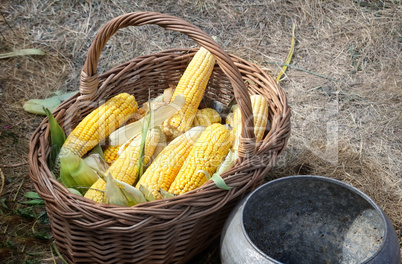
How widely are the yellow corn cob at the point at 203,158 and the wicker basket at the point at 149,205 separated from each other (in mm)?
144

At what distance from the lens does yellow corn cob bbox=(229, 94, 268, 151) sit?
2.12 metres

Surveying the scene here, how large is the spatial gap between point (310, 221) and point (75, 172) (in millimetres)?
1017

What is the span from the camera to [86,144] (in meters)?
2.02

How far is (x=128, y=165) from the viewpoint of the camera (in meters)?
1.95

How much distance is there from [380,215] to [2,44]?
3012mm

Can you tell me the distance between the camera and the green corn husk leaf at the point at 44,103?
2875 millimetres

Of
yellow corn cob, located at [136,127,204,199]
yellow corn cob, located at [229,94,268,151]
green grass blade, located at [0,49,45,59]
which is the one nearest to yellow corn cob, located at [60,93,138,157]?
yellow corn cob, located at [136,127,204,199]

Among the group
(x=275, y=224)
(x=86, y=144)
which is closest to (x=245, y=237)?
(x=275, y=224)

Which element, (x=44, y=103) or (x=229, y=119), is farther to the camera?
(x=44, y=103)

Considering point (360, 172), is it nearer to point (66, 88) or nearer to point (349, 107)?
point (349, 107)

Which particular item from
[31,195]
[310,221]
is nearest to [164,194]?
[310,221]

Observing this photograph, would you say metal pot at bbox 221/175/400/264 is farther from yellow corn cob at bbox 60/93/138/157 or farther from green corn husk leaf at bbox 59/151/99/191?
yellow corn cob at bbox 60/93/138/157

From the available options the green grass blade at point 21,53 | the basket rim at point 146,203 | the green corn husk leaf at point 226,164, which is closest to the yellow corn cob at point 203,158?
the green corn husk leaf at point 226,164

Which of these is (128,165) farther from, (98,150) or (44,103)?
(44,103)
